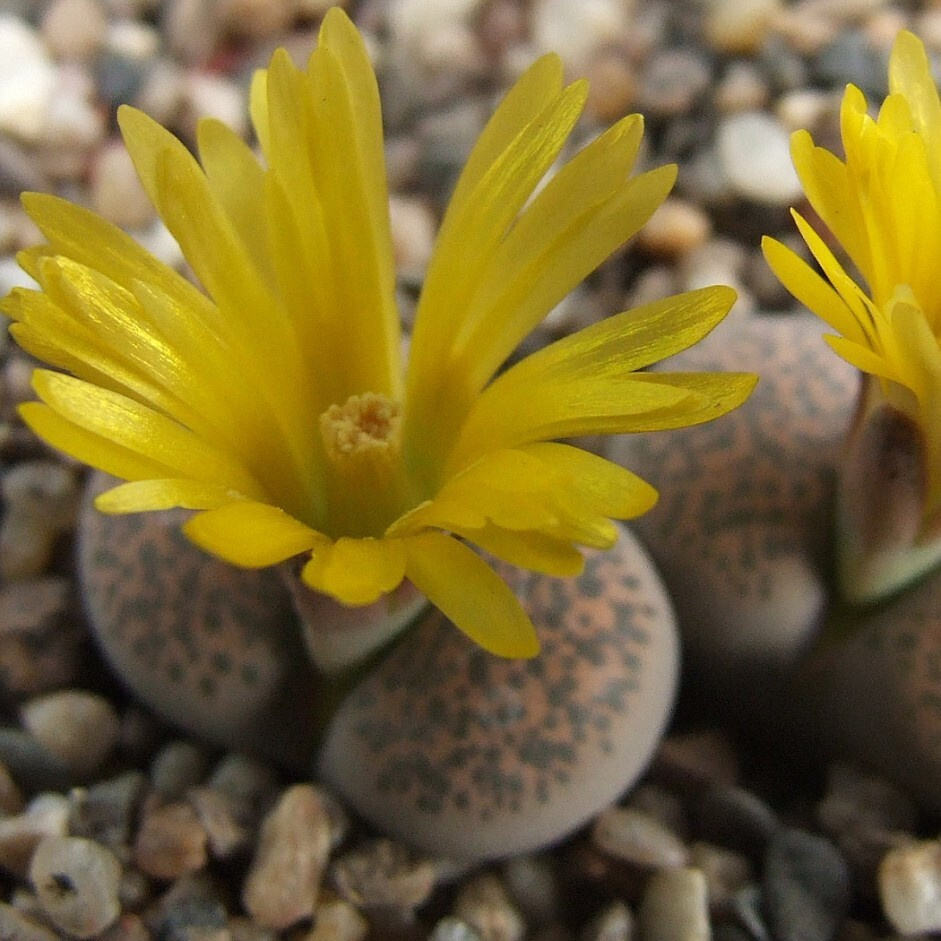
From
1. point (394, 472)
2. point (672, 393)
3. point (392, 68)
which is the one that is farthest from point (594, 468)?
point (392, 68)

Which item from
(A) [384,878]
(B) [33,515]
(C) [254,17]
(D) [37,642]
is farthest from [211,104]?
(A) [384,878]

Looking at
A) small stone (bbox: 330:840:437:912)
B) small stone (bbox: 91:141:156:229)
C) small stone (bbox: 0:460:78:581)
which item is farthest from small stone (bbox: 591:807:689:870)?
small stone (bbox: 91:141:156:229)

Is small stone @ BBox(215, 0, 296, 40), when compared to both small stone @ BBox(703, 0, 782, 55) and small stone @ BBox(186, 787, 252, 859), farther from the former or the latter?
small stone @ BBox(186, 787, 252, 859)

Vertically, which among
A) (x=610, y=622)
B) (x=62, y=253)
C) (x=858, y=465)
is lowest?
(x=610, y=622)

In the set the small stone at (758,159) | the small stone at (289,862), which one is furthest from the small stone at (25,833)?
the small stone at (758,159)

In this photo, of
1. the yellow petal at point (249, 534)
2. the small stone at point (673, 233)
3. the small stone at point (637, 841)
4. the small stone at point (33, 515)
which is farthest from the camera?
the small stone at point (673, 233)

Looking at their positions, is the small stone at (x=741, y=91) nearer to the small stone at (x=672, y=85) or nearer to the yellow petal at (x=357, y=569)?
the small stone at (x=672, y=85)

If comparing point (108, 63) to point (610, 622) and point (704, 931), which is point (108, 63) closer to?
point (610, 622)
